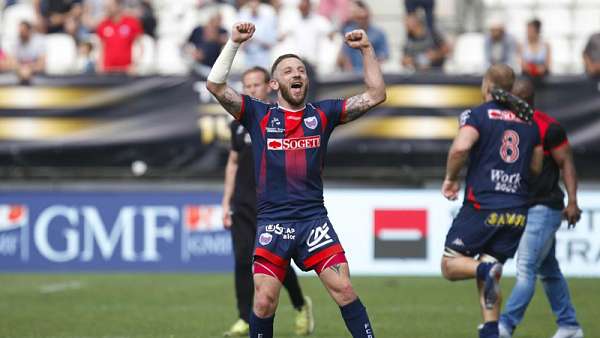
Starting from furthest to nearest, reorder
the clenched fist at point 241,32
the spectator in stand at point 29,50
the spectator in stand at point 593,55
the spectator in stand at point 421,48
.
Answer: the spectator in stand at point 29,50
the spectator in stand at point 421,48
the spectator in stand at point 593,55
the clenched fist at point 241,32

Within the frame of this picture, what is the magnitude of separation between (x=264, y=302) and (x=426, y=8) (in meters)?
11.7

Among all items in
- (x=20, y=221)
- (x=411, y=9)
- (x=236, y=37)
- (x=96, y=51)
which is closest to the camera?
(x=236, y=37)

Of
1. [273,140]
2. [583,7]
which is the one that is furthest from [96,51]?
[273,140]

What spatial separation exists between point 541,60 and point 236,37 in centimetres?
1068

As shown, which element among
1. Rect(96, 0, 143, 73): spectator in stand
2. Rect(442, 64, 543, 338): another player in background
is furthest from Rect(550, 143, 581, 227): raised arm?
Rect(96, 0, 143, 73): spectator in stand

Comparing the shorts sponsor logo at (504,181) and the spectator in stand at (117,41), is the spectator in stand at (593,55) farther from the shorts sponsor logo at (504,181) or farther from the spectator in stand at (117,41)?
the shorts sponsor logo at (504,181)

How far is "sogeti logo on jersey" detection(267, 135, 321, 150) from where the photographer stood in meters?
8.05

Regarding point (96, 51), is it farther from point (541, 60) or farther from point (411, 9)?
point (541, 60)

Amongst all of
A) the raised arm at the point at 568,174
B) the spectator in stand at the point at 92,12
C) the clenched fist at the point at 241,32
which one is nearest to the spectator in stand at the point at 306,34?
the spectator in stand at the point at 92,12

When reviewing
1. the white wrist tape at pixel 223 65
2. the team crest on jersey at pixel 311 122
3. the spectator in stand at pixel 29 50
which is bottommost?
the spectator in stand at pixel 29 50

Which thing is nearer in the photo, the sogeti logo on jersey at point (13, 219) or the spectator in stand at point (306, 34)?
the sogeti logo on jersey at point (13, 219)

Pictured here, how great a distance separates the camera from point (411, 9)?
19031 millimetres

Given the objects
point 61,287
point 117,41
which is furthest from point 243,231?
point 117,41

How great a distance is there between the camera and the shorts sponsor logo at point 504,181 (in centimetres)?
888
